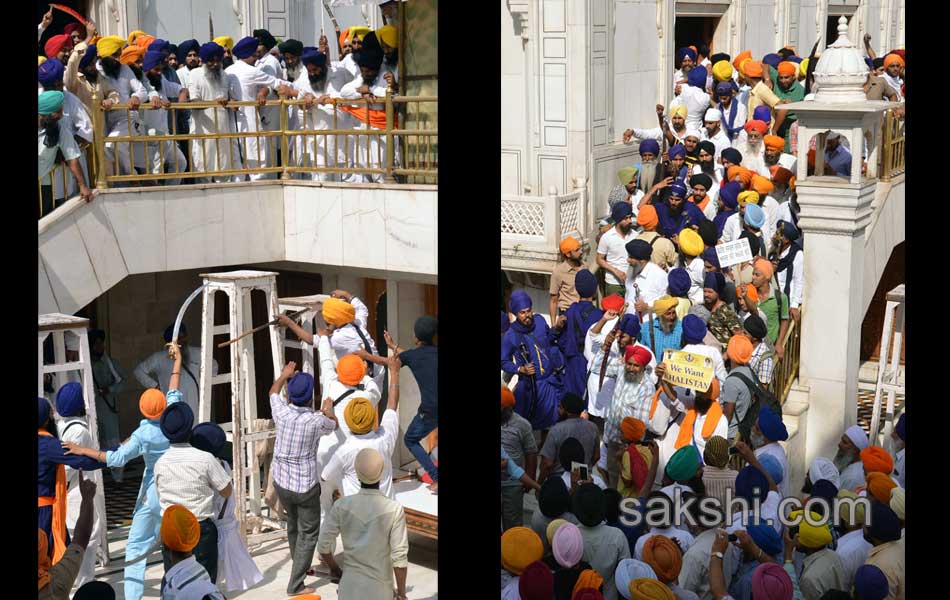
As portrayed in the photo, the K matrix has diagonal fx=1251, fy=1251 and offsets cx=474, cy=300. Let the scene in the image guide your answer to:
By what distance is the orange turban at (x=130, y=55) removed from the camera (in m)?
7.50

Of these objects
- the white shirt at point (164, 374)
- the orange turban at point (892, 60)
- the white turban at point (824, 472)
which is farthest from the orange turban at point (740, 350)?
the orange turban at point (892, 60)

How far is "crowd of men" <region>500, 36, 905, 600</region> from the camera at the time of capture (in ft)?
14.6

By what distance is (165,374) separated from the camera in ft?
25.1

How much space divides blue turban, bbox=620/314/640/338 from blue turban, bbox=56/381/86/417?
8.56 feet

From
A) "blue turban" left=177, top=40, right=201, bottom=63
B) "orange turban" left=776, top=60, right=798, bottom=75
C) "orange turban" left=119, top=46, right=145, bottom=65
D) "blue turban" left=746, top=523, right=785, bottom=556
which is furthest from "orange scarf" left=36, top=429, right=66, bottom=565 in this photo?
"orange turban" left=776, top=60, right=798, bottom=75

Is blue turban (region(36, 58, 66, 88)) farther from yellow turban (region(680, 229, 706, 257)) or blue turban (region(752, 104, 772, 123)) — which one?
blue turban (region(752, 104, 772, 123))

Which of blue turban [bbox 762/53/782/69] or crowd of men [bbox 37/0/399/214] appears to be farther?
blue turban [bbox 762/53/782/69]

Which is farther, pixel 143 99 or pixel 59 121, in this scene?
pixel 143 99

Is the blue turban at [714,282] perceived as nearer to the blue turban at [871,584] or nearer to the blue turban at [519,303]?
the blue turban at [519,303]

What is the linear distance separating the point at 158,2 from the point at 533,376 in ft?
18.5

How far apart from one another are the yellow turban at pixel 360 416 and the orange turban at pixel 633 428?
117cm

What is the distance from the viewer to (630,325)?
608 cm

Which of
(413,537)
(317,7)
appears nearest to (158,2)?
(317,7)
